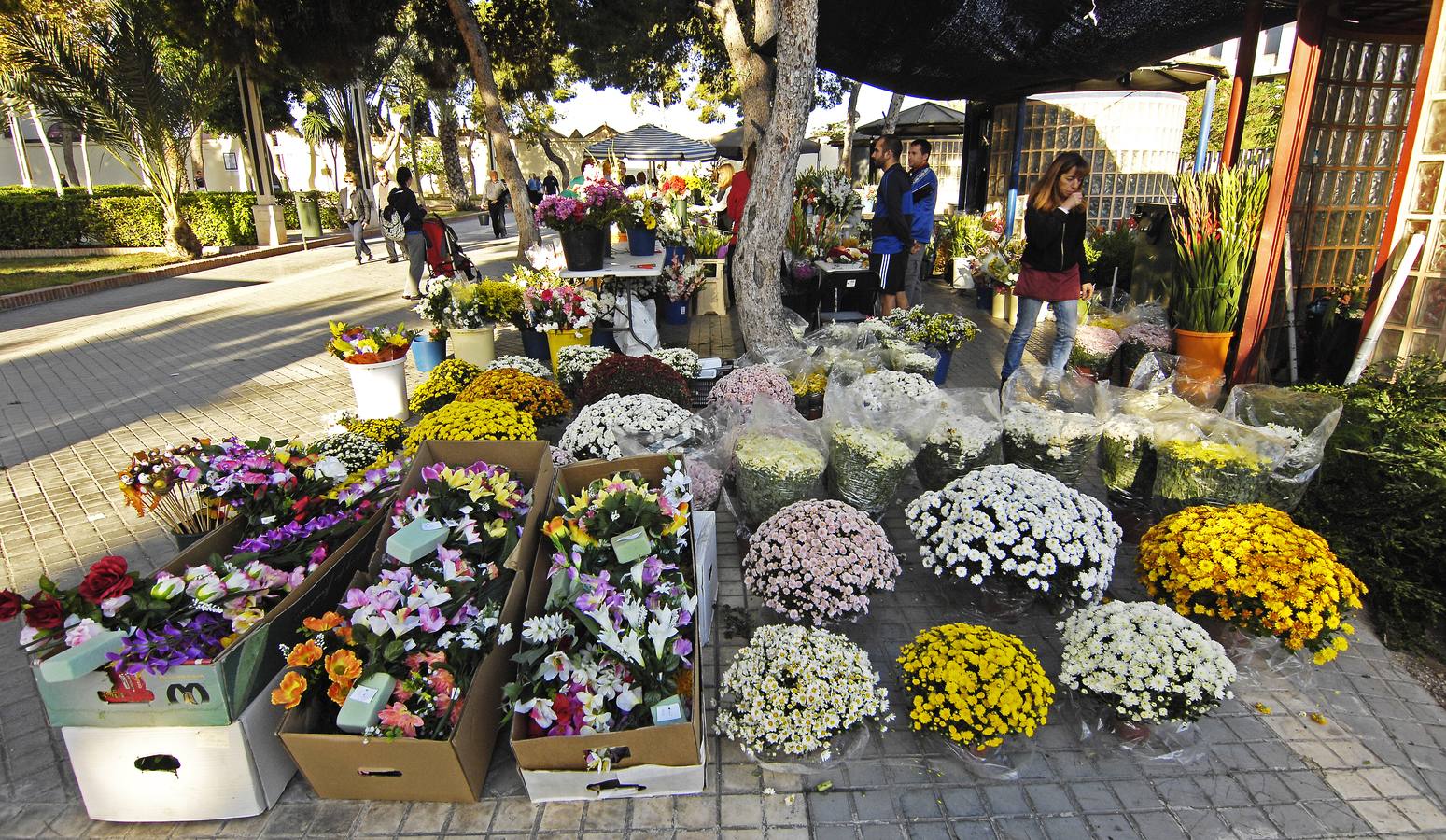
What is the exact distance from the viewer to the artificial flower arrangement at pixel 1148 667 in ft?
7.89

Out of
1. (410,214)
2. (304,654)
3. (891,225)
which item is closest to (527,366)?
(304,654)

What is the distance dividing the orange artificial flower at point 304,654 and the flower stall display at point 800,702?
4.21 feet

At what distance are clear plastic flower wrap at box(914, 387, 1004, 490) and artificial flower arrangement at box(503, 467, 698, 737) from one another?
164 centimetres

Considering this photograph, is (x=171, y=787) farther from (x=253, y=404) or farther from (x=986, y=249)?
(x=986, y=249)

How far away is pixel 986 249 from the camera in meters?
9.45

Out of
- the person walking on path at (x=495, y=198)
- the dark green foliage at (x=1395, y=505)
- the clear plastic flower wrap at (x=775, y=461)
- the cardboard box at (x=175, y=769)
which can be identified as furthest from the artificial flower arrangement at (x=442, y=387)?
the person walking on path at (x=495, y=198)

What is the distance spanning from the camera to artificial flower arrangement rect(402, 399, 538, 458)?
383cm

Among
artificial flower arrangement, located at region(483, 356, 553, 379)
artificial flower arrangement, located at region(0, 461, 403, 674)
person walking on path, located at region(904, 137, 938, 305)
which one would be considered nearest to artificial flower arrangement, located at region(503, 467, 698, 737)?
artificial flower arrangement, located at region(0, 461, 403, 674)

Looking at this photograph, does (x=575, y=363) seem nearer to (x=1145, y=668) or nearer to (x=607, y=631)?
(x=607, y=631)

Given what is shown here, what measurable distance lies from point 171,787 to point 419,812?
0.73 m

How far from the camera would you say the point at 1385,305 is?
4.57 metres

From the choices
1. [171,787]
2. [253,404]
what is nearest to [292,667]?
[171,787]

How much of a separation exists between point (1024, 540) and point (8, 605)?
3.19m

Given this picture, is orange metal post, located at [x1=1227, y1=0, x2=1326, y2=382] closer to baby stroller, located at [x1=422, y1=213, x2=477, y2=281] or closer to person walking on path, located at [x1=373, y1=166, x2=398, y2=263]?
baby stroller, located at [x1=422, y1=213, x2=477, y2=281]
